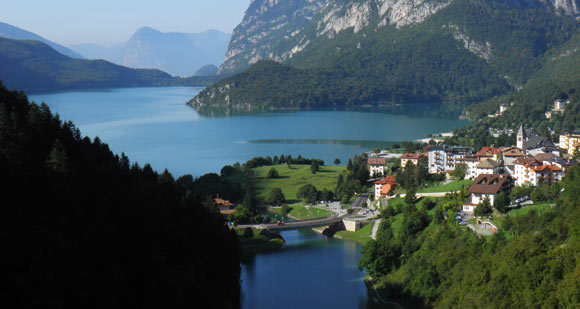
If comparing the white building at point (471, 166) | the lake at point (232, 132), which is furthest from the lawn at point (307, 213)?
the lake at point (232, 132)

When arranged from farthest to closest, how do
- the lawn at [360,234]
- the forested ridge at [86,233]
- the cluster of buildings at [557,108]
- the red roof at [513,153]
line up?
the cluster of buildings at [557,108] < the red roof at [513,153] < the lawn at [360,234] < the forested ridge at [86,233]

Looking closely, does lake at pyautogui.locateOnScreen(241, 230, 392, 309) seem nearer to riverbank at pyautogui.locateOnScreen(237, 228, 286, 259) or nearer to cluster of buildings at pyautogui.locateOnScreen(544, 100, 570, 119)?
Result: riverbank at pyautogui.locateOnScreen(237, 228, 286, 259)

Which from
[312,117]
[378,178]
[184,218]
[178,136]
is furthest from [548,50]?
[184,218]

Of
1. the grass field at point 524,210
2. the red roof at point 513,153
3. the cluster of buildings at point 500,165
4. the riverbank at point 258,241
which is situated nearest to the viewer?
the grass field at point 524,210

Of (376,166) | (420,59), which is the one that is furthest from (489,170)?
(420,59)

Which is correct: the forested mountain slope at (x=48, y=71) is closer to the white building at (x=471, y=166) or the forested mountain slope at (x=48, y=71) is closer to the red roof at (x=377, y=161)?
the red roof at (x=377, y=161)

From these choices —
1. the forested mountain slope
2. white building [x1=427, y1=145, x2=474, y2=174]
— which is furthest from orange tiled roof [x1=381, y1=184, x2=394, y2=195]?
the forested mountain slope

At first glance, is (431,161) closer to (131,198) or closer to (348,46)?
(131,198)
